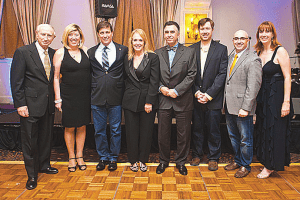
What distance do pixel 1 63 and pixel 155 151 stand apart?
447 centimetres

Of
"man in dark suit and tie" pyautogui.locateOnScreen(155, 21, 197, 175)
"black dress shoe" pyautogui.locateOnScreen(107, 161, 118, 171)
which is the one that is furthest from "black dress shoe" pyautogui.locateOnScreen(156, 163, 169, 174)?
"black dress shoe" pyautogui.locateOnScreen(107, 161, 118, 171)

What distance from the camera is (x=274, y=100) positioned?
246 centimetres

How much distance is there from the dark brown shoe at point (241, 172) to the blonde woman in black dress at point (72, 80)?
5.17ft

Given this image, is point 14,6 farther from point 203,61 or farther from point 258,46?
point 258,46

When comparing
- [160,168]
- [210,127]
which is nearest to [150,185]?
[160,168]

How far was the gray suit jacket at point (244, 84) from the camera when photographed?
2414 mm

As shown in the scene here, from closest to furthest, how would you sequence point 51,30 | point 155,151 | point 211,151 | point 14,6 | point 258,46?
point 51,30 < point 258,46 < point 211,151 < point 155,151 < point 14,6

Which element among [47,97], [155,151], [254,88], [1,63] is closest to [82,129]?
[47,97]

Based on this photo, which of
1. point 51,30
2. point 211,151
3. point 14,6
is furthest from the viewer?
point 14,6

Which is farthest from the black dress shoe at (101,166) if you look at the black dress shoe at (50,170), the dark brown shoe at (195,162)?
the dark brown shoe at (195,162)

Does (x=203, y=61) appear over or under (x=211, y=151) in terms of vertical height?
over

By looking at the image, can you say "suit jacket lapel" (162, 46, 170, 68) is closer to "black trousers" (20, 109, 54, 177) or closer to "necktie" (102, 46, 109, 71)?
"necktie" (102, 46, 109, 71)

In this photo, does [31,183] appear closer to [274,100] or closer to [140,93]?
[140,93]

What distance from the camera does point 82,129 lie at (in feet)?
9.00
